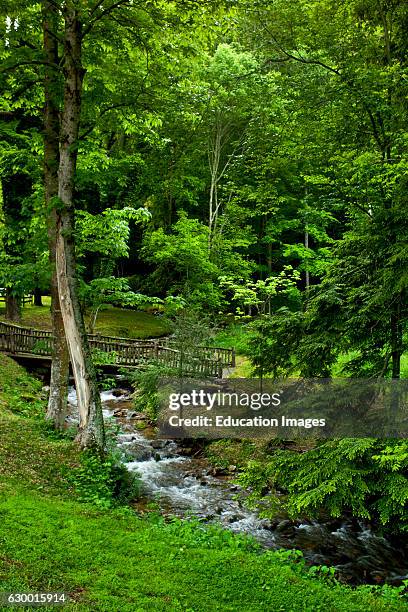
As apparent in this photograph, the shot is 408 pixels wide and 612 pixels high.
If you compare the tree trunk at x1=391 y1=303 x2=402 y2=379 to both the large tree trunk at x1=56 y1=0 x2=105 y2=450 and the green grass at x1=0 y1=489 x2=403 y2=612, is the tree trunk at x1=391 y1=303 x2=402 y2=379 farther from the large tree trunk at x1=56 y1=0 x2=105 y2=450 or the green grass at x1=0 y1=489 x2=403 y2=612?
the large tree trunk at x1=56 y1=0 x2=105 y2=450

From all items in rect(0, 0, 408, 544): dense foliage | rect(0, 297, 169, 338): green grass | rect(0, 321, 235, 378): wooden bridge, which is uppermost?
rect(0, 0, 408, 544): dense foliage

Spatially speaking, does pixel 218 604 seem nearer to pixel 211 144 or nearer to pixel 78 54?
pixel 78 54

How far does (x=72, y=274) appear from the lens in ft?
30.0

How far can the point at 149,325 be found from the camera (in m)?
27.0

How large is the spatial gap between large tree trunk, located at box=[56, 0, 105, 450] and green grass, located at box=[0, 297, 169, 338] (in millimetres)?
13421

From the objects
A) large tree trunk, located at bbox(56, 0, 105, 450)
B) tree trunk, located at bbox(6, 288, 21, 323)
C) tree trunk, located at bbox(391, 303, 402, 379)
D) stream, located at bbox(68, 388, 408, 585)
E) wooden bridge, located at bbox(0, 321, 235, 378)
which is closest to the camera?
tree trunk, located at bbox(391, 303, 402, 379)

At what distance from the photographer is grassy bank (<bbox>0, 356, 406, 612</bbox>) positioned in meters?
4.72

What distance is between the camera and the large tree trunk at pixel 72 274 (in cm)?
889

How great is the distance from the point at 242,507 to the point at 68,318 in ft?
16.6

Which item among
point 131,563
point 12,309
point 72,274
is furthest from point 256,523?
point 12,309

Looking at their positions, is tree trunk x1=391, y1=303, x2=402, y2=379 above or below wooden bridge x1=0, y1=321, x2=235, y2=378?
above

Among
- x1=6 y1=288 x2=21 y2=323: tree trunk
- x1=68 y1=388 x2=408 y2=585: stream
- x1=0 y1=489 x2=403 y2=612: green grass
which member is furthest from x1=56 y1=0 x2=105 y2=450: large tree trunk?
x1=6 y1=288 x2=21 y2=323: tree trunk

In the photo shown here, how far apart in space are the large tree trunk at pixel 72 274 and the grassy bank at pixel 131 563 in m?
1.34

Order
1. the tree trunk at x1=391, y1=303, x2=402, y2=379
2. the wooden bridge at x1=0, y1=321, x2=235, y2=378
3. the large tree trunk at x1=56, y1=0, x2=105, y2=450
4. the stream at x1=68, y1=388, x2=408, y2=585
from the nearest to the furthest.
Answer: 1. the tree trunk at x1=391, y1=303, x2=402, y2=379
2. the stream at x1=68, y1=388, x2=408, y2=585
3. the large tree trunk at x1=56, y1=0, x2=105, y2=450
4. the wooden bridge at x1=0, y1=321, x2=235, y2=378
